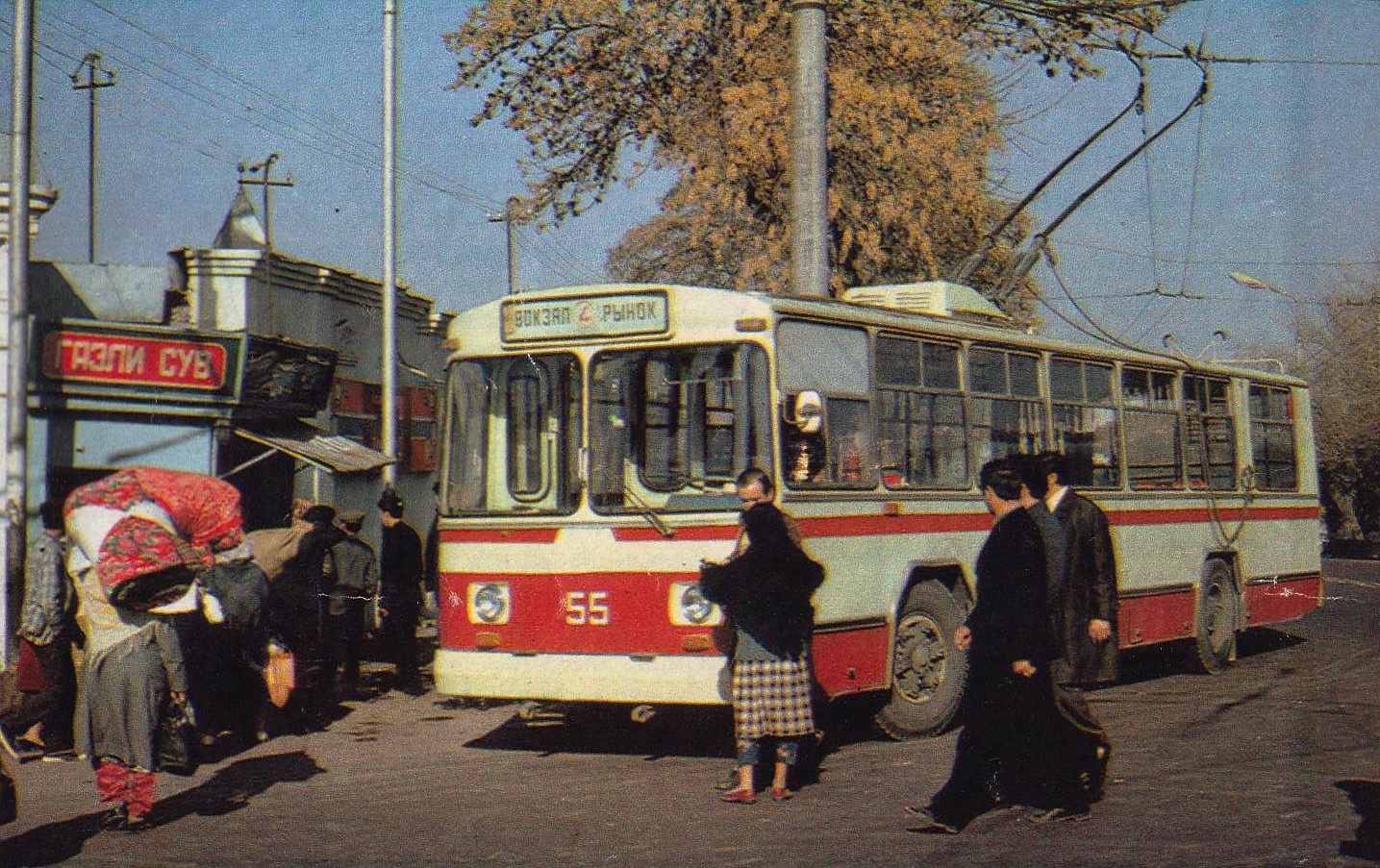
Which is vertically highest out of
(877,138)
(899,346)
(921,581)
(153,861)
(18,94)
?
(877,138)

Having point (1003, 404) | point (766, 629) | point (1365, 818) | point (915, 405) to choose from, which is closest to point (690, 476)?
point (766, 629)

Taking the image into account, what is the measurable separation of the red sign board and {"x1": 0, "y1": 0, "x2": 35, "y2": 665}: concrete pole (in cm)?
306

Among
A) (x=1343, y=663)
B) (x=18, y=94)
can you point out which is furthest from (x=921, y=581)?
(x=18, y=94)

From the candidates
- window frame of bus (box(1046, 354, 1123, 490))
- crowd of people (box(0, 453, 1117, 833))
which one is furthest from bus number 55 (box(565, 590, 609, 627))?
window frame of bus (box(1046, 354, 1123, 490))

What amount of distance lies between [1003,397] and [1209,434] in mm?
4446

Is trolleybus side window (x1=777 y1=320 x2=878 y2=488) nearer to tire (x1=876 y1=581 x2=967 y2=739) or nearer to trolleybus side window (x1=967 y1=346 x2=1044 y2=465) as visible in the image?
tire (x1=876 y1=581 x2=967 y2=739)

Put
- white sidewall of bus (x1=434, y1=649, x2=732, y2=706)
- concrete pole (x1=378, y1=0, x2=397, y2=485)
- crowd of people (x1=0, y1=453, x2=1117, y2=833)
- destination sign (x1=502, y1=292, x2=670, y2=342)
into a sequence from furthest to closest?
1. concrete pole (x1=378, y1=0, x2=397, y2=485)
2. destination sign (x1=502, y1=292, x2=670, y2=342)
3. white sidewall of bus (x1=434, y1=649, x2=732, y2=706)
4. crowd of people (x1=0, y1=453, x2=1117, y2=833)

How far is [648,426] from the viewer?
1141 centimetres

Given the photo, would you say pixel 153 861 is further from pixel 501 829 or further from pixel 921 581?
pixel 921 581

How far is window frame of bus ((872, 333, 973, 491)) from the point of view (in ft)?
39.5

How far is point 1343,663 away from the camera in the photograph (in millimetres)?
17562

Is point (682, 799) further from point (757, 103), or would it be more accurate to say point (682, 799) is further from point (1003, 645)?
point (757, 103)

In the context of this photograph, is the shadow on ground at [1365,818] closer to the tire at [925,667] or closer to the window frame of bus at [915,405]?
the tire at [925,667]

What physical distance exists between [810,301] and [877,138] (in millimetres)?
13705
